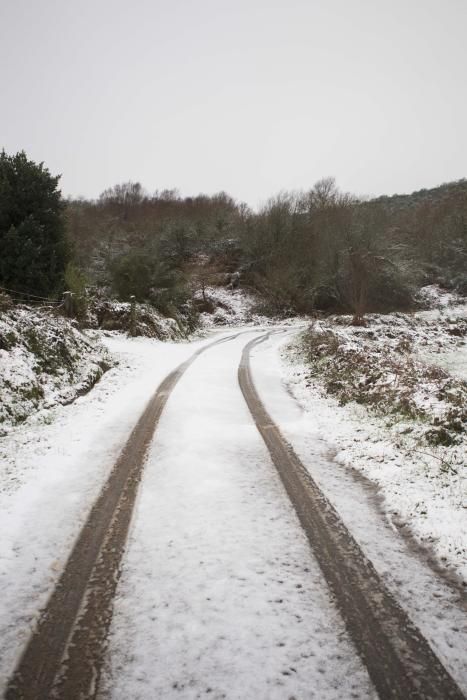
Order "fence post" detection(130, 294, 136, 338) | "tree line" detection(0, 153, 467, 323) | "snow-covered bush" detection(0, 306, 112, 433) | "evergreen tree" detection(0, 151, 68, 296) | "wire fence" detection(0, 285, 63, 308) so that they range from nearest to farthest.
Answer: "snow-covered bush" detection(0, 306, 112, 433)
"wire fence" detection(0, 285, 63, 308)
"evergreen tree" detection(0, 151, 68, 296)
"tree line" detection(0, 153, 467, 323)
"fence post" detection(130, 294, 136, 338)

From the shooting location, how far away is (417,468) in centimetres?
607

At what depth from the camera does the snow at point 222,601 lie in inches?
107

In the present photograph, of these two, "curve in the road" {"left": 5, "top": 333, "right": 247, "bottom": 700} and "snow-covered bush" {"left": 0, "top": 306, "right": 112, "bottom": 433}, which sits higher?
"snow-covered bush" {"left": 0, "top": 306, "right": 112, "bottom": 433}

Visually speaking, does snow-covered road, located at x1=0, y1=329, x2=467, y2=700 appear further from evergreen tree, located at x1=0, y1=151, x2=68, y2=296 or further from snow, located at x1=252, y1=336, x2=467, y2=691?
evergreen tree, located at x1=0, y1=151, x2=68, y2=296

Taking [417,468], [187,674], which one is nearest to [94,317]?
[417,468]

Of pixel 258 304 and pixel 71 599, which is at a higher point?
pixel 258 304

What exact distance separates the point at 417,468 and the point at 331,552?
108 inches

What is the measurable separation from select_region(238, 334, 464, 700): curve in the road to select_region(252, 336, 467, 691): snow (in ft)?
0.39

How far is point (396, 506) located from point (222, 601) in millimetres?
2829

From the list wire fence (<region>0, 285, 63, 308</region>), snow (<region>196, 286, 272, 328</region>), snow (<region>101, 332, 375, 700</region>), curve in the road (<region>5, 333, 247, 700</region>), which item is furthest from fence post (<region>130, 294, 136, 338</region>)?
curve in the road (<region>5, 333, 247, 700</region>)

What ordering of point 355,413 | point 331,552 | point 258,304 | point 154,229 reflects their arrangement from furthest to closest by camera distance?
point 154,229, point 258,304, point 355,413, point 331,552

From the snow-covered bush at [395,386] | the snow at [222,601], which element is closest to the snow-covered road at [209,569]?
the snow at [222,601]

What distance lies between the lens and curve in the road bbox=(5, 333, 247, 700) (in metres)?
2.65

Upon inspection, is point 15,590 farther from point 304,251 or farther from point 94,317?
point 304,251
